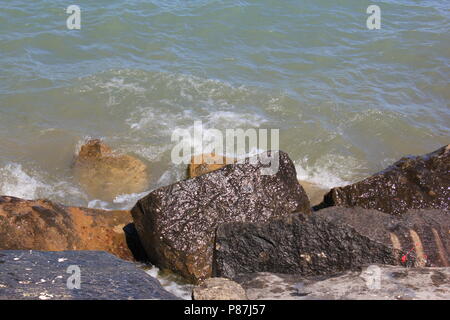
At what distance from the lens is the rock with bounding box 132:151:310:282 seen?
17.4ft

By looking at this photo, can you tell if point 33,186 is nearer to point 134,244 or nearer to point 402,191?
point 134,244

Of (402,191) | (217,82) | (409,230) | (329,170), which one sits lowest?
(329,170)

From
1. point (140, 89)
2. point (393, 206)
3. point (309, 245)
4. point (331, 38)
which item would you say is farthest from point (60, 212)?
point (331, 38)

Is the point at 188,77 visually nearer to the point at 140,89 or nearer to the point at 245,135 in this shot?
the point at 140,89

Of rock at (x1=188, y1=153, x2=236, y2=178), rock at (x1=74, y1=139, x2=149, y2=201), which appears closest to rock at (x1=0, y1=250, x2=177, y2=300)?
rock at (x1=188, y1=153, x2=236, y2=178)

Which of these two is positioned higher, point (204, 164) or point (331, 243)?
point (204, 164)

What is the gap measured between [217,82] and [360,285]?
7.37m

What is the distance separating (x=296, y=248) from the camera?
4738 mm

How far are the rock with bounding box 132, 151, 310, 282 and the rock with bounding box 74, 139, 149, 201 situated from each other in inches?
89.8

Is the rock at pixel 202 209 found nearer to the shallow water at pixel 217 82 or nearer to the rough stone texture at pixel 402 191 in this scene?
the rough stone texture at pixel 402 191

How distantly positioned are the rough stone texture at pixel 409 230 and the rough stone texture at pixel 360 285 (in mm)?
451

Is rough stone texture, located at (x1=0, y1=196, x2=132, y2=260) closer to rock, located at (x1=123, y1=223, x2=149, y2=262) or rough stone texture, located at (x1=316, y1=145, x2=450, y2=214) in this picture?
rock, located at (x1=123, y1=223, x2=149, y2=262)

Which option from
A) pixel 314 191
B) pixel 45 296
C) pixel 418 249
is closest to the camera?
pixel 45 296

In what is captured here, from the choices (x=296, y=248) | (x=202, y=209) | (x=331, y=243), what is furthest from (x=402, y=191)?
(x=202, y=209)
